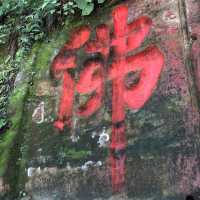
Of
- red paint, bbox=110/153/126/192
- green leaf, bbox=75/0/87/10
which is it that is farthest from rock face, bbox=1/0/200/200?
green leaf, bbox=75/0/87/10

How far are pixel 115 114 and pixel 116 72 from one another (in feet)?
1.46

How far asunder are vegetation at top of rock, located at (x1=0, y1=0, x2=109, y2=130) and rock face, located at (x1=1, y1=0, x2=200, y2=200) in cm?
25

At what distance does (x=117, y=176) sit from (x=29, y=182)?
3.39ft

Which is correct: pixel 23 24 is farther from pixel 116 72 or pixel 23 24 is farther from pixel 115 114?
pixel 115 114

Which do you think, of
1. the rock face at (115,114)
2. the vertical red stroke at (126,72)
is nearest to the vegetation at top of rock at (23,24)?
the rock face at (115,114)

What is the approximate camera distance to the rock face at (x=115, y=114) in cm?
339

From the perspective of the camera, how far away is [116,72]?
4.00 m

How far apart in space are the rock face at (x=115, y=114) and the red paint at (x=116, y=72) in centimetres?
1

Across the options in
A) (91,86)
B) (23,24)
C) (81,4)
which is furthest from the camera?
(23,24)

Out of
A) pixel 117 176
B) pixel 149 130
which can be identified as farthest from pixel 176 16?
pixel 117 176

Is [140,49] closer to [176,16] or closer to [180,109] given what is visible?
[176,16]

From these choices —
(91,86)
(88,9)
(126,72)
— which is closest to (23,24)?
(88,9)

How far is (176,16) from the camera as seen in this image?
3.77 metres

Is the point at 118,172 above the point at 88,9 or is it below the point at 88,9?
below
